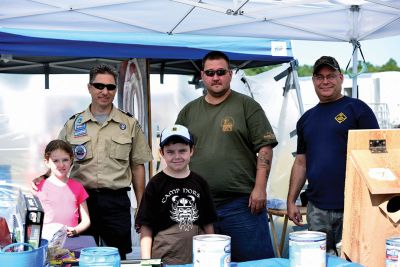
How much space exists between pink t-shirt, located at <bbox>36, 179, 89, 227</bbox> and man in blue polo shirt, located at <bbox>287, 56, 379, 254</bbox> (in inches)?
48.4

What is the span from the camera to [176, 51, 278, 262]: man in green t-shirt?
272 centimetres

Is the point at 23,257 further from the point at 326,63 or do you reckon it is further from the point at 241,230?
the point at 326,63

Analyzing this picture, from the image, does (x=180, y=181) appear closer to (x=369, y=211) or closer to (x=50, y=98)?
(x=369, y=211)

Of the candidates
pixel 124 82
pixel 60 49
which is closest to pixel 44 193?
pixel 60 49

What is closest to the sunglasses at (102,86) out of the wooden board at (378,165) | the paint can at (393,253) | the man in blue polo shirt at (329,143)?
the man in blue polo shirt at (329,143)

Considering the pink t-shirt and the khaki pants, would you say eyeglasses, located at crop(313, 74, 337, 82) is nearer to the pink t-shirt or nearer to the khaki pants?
the khaki pants

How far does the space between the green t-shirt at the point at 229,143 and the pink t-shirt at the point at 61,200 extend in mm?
619

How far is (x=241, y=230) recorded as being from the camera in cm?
276

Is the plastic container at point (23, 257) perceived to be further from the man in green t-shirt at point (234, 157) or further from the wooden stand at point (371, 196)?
the man in green t-shirt at point (234, 157)

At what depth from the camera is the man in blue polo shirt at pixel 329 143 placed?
2754 mm

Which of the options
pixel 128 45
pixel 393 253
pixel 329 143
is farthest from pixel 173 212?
pixel 128 45

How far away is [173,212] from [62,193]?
824 millimetres

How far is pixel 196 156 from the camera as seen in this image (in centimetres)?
278

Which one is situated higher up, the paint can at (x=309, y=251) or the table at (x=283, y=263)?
the paint can at (x=309, y=251)
